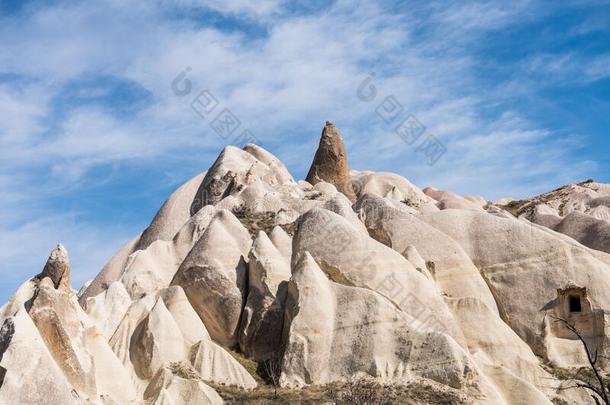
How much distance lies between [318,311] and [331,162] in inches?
1109

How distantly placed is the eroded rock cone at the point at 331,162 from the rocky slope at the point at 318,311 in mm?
15431

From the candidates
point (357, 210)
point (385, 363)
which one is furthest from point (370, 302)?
point (357, 210)

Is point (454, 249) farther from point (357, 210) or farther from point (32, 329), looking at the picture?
point (32, 329)

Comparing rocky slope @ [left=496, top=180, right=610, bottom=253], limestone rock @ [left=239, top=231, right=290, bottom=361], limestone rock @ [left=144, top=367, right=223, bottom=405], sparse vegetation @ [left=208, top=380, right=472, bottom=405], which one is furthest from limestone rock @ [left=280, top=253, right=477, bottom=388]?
rocky slope @ [left=496, top=180, right=610, bottom=253]

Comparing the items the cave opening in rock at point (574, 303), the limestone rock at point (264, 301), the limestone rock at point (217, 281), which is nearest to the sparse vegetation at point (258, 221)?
the limestone rock at point (217, 281)

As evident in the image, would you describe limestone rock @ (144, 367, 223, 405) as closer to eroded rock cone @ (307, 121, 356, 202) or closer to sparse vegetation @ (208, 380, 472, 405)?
sparse vegetation @ (208, 380, 472, 405)

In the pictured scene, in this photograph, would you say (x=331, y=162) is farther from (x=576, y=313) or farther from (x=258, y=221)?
(x=576, y=313)

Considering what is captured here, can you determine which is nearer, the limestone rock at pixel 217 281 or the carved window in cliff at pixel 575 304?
the limestone rock at pixel 217 281

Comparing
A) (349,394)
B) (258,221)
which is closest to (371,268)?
(349,394)

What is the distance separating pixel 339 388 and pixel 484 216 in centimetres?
1263

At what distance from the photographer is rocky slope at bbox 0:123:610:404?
25.8 metres

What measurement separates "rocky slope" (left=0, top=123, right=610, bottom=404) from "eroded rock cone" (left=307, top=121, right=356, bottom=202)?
50.6 ft

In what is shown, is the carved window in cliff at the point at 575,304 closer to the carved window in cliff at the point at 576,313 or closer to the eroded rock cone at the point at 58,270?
the carved window in cliff at the point at 576,313

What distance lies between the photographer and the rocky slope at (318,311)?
84.7 feet
